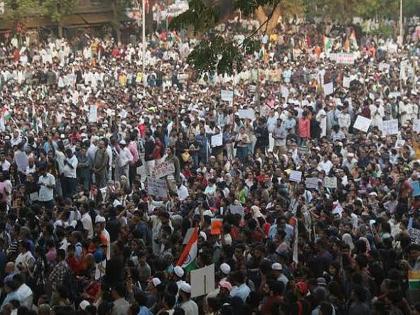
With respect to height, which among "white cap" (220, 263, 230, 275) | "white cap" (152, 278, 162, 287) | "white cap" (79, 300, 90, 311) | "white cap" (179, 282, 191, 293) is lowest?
"white cap" (79, 300, 90, 311)

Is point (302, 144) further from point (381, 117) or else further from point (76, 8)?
point (76, 8)

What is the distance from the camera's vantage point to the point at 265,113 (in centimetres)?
2673

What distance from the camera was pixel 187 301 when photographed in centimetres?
1156

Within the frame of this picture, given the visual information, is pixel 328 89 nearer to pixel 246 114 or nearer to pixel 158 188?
pixel 246 114

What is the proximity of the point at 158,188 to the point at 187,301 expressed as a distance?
5.89 m

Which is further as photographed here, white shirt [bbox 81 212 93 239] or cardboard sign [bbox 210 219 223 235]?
white shirt [bbox 81 212 93 239]

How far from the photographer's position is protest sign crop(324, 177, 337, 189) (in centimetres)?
1883

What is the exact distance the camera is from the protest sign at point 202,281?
11.8m

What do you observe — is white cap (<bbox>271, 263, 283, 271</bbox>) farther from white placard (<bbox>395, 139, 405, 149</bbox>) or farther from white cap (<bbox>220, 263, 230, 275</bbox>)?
white placard (<bbox>395, 139, 405, 149</bbox>)

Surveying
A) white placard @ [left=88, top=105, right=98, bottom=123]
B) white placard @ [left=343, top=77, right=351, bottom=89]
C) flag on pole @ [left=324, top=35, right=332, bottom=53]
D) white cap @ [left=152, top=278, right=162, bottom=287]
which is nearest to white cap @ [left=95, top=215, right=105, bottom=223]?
white cap @ [left=152, top=278, right=162, bottom=287]

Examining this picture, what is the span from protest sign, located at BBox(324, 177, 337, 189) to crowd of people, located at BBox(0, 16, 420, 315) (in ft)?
0.13

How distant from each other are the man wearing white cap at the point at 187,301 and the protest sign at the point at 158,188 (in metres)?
5.55

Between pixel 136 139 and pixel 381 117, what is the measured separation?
640 cm

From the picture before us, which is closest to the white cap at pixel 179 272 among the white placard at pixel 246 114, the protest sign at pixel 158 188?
the protest sign at pixel 158 188
